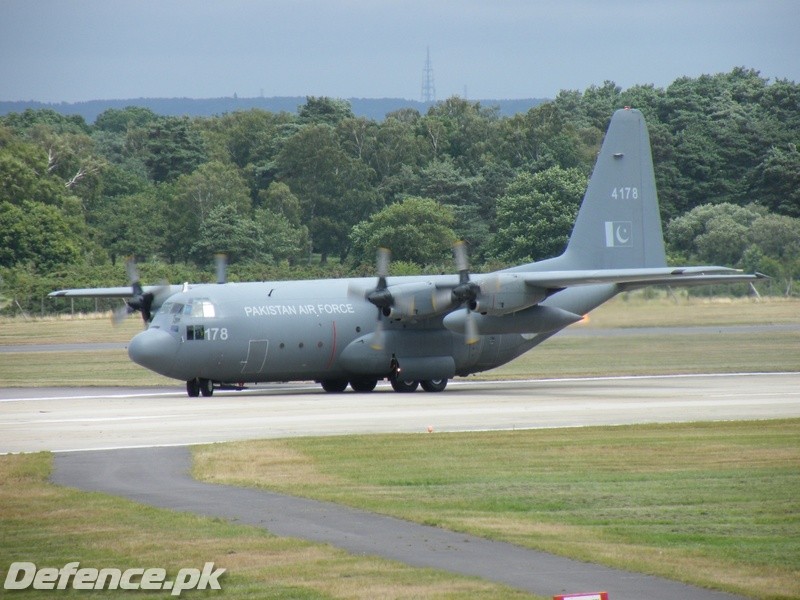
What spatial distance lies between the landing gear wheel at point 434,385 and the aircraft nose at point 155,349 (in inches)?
287

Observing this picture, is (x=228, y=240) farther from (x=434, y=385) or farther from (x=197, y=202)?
(x=434, y=385)

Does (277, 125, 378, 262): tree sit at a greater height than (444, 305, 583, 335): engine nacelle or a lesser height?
greater

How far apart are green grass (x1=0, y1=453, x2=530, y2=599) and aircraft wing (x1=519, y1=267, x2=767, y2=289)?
57.9 feet

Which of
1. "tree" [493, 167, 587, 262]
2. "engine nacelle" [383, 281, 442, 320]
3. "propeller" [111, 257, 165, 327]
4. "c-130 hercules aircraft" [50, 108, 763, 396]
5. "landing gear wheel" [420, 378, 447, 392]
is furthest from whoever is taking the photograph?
"tree" [493, 167, 587, 262]

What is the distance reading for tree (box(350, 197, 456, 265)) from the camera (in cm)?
6569

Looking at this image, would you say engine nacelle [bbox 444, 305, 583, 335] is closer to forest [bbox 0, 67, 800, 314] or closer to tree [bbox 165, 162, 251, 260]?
forest [bbox 0, 67, 800, 314]

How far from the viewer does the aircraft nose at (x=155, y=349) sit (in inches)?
1235

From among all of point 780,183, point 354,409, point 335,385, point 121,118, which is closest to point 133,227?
point 780,183

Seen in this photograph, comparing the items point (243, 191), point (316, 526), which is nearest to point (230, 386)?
point (316, 526)

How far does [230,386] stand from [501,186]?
5110 centimetres

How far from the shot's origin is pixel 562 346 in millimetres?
47688

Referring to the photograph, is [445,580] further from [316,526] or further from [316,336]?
[316,336]

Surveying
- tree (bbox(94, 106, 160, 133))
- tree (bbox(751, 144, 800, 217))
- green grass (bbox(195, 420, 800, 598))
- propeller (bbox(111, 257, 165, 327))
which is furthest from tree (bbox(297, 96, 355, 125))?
green grass (bbox(195, 420, 800, 598))

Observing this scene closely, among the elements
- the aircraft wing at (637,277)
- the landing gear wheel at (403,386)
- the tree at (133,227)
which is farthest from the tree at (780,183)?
the landing gear wheel at (403,386)
